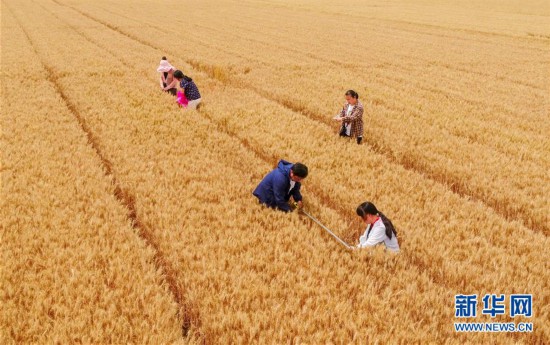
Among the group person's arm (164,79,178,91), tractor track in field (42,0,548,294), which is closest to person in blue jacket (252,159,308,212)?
tractor track in field (42,0,548,294)

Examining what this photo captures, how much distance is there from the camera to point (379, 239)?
5.67 metres

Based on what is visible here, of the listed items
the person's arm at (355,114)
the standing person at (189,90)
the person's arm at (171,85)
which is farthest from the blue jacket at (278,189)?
the person's arm at (171,85)

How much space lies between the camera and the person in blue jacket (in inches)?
258

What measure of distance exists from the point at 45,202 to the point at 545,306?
737cm

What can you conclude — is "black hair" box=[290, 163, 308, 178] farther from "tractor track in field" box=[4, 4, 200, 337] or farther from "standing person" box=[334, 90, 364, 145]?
"standing person" box=[334, 90, 364, 145]

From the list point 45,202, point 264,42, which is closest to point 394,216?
point 45,202

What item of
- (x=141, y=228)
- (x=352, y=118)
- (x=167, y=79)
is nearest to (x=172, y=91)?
(x=167, y=79)

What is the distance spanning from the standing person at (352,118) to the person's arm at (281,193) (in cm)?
440

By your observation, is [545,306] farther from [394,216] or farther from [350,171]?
[350,171]

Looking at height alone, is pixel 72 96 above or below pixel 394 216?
above

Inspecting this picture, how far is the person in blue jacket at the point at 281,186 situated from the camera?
6.56 metres

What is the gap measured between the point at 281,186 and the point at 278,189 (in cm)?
7

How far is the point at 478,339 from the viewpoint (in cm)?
439

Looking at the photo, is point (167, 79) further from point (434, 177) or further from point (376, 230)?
point (376, 230)
